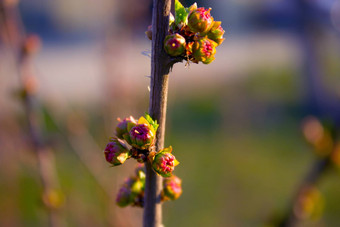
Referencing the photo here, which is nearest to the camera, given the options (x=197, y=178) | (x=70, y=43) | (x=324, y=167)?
(x=324, y=167)

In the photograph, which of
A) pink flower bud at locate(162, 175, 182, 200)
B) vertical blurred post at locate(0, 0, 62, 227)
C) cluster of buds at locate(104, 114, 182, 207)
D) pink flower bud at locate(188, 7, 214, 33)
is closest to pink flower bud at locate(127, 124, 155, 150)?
cluster of buds at locate(104, 114, 182, 207)

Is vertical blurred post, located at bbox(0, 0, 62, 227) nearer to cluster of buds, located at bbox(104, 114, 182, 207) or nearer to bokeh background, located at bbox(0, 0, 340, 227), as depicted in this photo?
bokeh background, located at bbox(0, 0, 340, 227)

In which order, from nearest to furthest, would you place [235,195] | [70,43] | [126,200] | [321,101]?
[126,200], [321,101], [235,195], [70,43]

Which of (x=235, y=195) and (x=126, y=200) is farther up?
(x=126, y=200)

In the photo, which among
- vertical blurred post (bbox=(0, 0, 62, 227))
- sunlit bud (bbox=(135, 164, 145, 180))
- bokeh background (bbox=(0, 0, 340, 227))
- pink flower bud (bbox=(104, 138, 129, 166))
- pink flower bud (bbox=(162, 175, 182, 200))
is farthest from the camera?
bokeh background (bbox=(0, 0, 340, 227))

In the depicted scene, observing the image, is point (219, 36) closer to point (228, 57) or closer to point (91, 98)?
point (91, 98)

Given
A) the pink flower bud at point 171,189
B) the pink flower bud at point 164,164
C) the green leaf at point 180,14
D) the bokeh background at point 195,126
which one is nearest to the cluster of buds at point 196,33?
the green leaf at point 180,14

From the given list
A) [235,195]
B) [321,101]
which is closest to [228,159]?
[235,195]

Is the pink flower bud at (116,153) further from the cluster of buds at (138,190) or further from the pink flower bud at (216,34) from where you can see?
the pink flower bud at (216,34)
